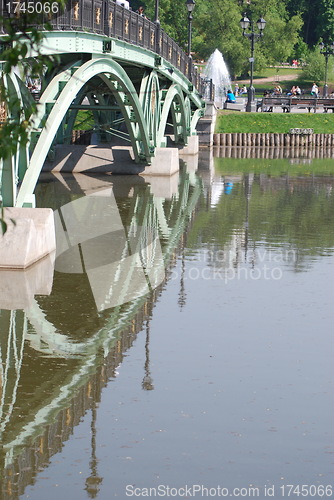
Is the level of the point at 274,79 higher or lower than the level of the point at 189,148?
higher

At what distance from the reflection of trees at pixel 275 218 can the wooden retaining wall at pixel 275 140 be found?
19563 mm

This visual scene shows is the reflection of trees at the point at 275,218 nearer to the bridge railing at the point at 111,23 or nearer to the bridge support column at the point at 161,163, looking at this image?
the bridge support column at the point at 161,163

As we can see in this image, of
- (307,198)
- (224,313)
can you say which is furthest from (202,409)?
(307,198)

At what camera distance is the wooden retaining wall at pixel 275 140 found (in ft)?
185

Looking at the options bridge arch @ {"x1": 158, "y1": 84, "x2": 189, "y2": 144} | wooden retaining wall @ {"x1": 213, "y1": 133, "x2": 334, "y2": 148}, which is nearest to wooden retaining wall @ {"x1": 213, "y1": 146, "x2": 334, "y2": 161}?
wooden retaining wall @ {"x1": 213, "y1": 133, "x2": 334, "y2": 148}

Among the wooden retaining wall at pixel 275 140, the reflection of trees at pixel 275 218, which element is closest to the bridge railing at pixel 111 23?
the reflection of trees at pixel 275 218

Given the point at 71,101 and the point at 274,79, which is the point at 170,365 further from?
the point at 274,79

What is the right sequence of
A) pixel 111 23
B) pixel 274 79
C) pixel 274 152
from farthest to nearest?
pixel 274 79, pixel 274 152, pixel 111 23

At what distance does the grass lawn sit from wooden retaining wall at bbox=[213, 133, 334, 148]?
1.24 m

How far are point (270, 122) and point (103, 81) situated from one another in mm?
27826

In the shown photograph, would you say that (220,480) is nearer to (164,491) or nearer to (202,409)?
(164,491)

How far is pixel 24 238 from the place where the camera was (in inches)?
703

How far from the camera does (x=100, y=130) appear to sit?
130 feet

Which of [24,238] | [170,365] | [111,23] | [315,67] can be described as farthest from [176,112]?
[315,67]
